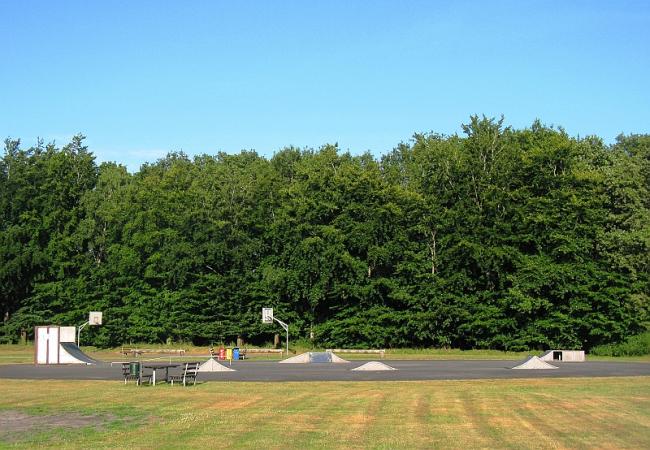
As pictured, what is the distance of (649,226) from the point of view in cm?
7006

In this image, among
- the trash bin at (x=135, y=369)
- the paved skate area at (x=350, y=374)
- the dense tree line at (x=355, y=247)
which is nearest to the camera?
the trash bin at (x=135, y=369)

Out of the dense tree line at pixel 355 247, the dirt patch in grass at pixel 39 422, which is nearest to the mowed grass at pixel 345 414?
the dirt patch in grass at pixel 39 422

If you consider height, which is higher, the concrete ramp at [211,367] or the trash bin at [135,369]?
the trash bin at [135,369]

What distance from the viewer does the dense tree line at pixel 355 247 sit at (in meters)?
73.3

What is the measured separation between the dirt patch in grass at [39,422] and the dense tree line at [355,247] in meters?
54.9

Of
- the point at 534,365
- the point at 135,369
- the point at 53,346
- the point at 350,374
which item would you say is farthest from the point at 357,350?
the point at 135,369

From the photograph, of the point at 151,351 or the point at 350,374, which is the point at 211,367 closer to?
the point at 350,374

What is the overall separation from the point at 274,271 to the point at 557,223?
27.5m

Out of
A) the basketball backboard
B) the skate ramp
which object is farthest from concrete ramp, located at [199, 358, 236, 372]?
the basketball backboard

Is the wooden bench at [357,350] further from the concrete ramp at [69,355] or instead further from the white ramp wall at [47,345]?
the white ramp wall at [47,345]

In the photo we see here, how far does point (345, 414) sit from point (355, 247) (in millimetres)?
58985

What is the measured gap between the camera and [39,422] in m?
21.1

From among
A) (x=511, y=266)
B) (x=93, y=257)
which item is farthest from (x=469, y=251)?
(x=93, y=257)

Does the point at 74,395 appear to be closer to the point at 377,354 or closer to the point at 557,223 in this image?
the point at 377,354
